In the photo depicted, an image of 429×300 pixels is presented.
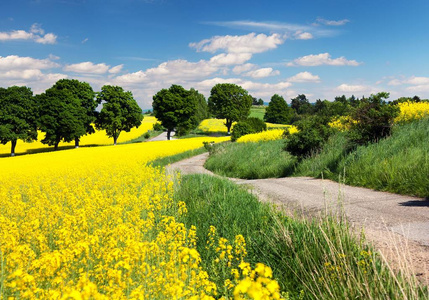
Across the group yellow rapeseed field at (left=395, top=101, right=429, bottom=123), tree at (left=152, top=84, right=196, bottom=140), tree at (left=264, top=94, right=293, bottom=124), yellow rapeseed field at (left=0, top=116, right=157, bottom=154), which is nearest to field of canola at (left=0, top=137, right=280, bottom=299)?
yellow rapeseed field at (left=395, top=101, right=429, bottom=123)

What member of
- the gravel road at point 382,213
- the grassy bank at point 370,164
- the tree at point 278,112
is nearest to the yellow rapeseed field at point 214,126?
the tree at point 278,112

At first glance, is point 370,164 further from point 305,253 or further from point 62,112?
point 62,112

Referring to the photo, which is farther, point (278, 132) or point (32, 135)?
point (32, 135)

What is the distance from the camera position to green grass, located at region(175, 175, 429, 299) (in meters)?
3.23

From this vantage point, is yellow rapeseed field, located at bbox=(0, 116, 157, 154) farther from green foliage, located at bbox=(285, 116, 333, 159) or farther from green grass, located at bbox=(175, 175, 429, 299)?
green grass, located at bbox=(175, 175, 429, 299)

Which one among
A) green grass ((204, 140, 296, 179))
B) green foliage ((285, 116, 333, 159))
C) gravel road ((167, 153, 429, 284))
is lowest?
green grass ((204, 140, 296, 179))

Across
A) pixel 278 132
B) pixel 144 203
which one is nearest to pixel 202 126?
pixel 278 132

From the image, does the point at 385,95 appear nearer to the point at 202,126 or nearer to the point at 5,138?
the point at 5,138

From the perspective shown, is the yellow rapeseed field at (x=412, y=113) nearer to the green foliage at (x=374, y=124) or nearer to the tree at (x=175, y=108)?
the green foliage at (x=374, y=124)

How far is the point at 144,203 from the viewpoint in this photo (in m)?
7.41

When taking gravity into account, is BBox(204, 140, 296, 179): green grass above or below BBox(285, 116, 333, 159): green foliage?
below

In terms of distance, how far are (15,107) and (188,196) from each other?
152 ft

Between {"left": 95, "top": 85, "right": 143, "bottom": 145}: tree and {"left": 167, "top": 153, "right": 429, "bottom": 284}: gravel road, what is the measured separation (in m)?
48.3

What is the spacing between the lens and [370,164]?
33.6 ft
